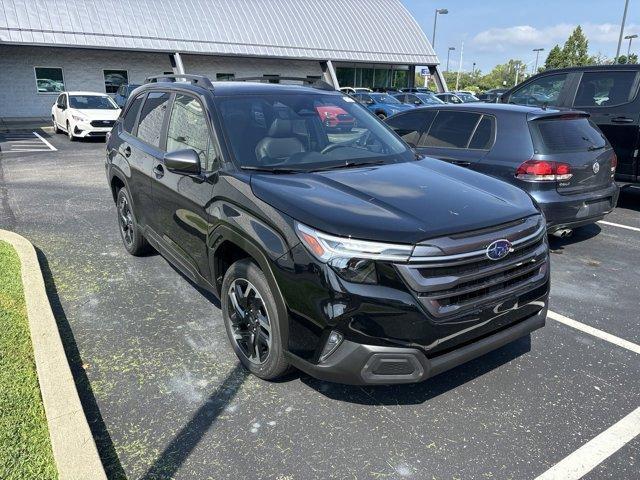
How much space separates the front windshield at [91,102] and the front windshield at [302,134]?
49.3ft

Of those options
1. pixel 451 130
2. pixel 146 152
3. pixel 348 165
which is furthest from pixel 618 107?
pixel 146 152

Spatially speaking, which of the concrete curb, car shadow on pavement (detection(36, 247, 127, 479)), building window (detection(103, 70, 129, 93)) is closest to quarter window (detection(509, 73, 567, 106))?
car shadow on pavement (detection(36, 247, 127, 479))

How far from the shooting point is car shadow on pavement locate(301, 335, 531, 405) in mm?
3104

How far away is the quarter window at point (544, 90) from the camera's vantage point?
8195mm

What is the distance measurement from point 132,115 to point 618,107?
679 centimetres

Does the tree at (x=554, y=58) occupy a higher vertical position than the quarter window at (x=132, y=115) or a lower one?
higher

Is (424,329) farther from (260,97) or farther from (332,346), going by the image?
(260,97)

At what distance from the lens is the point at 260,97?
13.0 ft

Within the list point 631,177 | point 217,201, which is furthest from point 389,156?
point 631,177

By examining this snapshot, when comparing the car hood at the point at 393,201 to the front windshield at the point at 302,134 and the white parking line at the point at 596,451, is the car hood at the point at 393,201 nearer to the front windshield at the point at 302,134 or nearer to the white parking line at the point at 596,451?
the front windshield at the point at 302,134

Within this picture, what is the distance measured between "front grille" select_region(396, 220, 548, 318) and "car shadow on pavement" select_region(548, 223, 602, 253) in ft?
10.8

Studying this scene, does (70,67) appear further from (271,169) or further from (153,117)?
(271,169)

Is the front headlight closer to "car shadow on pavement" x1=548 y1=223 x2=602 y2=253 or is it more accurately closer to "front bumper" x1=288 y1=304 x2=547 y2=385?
"front bumper" x1=288 y1=304 x2=547 y2=385

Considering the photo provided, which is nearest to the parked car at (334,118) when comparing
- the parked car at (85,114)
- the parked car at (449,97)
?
the parked car at (85,114)
